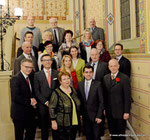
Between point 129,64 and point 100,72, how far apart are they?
2.42ft

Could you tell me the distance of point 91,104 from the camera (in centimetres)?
349

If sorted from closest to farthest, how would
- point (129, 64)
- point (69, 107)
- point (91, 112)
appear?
point (69, 107) → point (91, 112) → point (129, 64)

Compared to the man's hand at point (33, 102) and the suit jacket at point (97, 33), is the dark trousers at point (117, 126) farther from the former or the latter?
the suit jacket at point (97, 33)

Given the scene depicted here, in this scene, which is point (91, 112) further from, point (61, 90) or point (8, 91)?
point (8, 91)

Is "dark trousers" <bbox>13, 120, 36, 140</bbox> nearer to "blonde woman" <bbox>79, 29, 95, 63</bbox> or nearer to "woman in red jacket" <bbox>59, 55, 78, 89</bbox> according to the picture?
"woman in red jacket" <bbox>59, 55, 78, 89</bbox>

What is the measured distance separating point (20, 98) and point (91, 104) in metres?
1.07

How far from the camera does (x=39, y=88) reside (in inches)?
142

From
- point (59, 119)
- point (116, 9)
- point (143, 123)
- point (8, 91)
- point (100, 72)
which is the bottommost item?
point (143, 123)

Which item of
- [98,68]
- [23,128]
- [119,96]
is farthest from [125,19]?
[23,128]

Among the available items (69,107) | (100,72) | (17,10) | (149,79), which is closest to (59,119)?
(69,107)

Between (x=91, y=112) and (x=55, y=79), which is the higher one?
(x=55, y=79)

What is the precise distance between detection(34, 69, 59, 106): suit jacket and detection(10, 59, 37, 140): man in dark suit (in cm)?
10

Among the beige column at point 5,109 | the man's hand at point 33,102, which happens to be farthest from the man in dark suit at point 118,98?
the beige column at point 5,109

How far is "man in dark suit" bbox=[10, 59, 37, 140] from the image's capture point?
336cm
